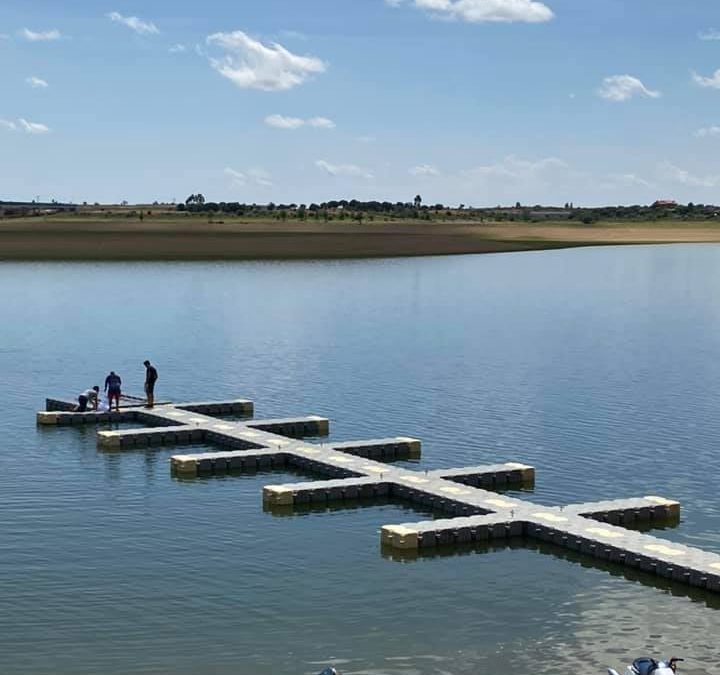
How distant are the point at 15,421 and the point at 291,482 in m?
15.6

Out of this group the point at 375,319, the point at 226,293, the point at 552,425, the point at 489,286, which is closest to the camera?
the point at 552,425

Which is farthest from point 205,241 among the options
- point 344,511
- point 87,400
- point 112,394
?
point 344,511

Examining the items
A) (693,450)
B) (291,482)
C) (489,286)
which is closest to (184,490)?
(291,482)

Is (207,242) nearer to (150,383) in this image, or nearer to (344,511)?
(150,383)

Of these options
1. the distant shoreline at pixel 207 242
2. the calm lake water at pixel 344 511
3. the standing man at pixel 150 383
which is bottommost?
the calm lake water at pixel 344 511

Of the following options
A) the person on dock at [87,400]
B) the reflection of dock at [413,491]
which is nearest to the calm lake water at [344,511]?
the reflection of dock at [413,491]

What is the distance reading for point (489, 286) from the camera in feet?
462

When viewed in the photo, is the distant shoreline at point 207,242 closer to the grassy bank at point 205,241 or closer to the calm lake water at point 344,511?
the grassy bank at point 205,241

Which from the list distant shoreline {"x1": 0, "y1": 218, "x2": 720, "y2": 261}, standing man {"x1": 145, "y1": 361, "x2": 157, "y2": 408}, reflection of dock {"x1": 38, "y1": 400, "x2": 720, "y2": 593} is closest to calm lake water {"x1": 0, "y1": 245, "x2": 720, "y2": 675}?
reflection of dock {"x1": 38, "y1": 400, "x2": 720, "y2": 593}

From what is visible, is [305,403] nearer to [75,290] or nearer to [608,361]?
[608,361]

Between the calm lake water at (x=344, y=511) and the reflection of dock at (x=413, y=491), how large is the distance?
86 centimetres

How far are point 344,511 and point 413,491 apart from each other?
8.02 feet

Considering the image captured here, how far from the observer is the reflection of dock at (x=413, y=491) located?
35.7 metres

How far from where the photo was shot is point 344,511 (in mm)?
41062
